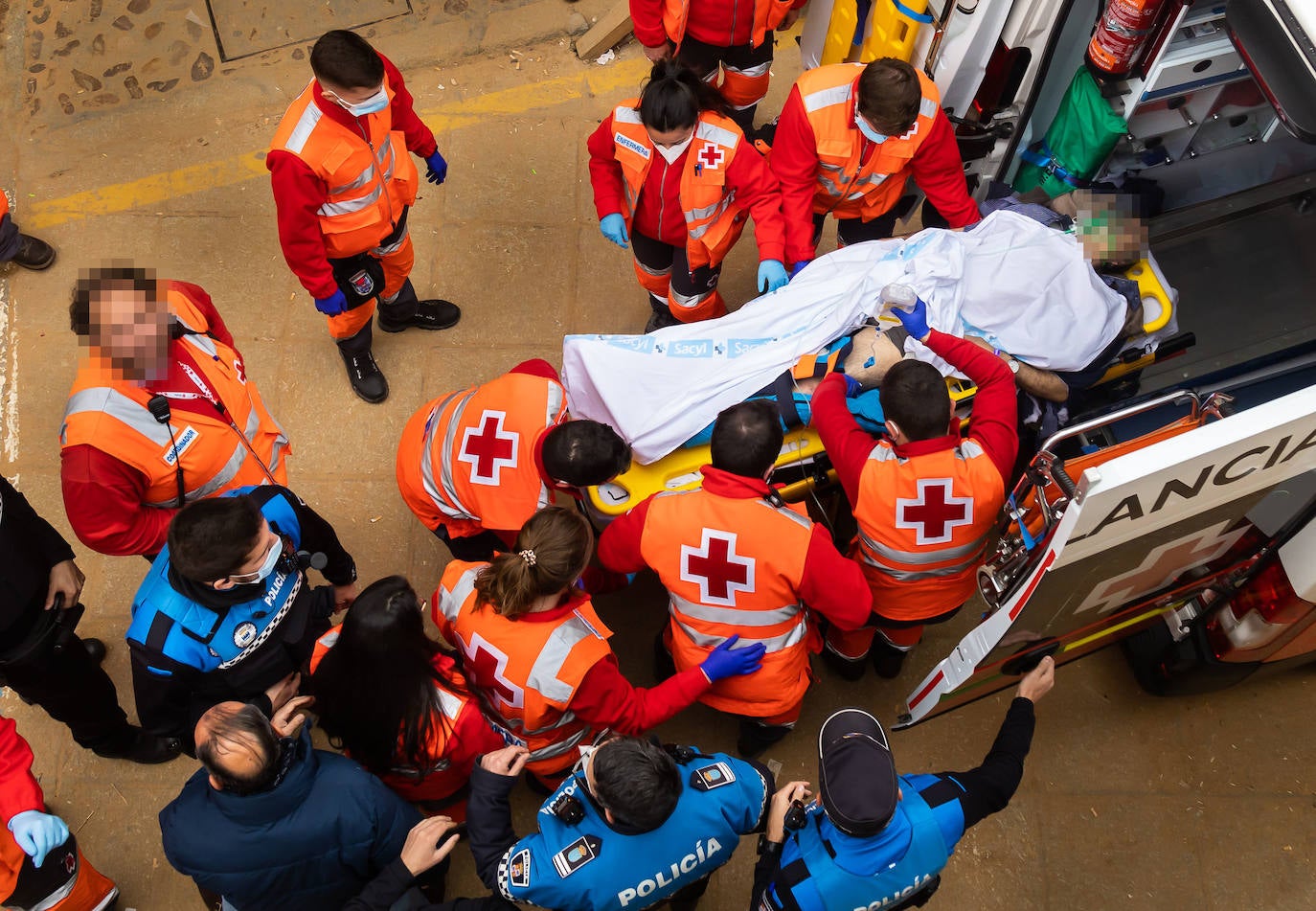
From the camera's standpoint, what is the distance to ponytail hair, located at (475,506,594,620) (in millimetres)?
2527

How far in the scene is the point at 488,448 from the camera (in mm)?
3016

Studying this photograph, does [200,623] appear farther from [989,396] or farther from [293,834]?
[989,396]

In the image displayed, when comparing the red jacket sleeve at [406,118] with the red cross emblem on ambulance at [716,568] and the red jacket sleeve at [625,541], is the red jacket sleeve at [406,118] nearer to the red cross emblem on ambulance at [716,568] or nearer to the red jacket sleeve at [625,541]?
the red jacket sleeve at [625,541]

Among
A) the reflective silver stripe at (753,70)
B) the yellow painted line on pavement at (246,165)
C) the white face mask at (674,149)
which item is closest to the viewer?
the white face mask at (674,149)

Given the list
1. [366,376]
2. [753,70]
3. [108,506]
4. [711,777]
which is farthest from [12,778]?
[753,70]

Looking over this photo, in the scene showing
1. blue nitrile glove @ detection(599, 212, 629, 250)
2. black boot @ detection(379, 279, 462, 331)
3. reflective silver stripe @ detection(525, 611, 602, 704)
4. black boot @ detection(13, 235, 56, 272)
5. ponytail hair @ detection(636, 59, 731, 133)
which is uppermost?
ponytail hair @ detection(636, 59, 731, 133)

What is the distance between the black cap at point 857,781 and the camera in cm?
222

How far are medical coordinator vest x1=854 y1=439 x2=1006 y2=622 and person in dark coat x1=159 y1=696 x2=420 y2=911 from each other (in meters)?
1.56

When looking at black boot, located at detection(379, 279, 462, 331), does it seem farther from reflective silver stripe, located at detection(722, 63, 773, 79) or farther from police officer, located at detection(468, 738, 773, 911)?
police officer, located at detection(468, 738, 773, 911)

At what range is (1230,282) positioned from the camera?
13.1 ft

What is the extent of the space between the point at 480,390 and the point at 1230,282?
3.05 meters

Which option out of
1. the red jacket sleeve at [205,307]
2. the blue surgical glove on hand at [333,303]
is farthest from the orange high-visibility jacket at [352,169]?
the red jacket sleeve at [205,307]

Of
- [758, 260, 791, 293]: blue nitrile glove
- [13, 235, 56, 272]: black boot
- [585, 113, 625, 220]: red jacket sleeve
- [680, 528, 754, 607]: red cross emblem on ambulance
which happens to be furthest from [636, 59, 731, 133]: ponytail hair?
[13, 235, 56, 272]: black boot

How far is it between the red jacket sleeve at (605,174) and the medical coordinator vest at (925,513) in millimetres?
1632
